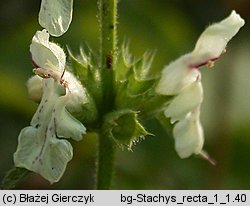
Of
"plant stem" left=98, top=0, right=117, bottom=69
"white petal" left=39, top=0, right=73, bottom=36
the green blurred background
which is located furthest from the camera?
the green blurred background

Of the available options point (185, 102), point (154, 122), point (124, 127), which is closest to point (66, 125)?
point (124, 127)

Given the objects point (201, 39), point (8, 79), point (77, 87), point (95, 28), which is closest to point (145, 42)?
point (95, 28)

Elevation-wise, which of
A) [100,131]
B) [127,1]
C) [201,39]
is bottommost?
[100,131]

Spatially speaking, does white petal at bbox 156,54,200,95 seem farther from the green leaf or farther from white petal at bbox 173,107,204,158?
the green leaf

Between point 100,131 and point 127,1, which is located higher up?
point 127,1

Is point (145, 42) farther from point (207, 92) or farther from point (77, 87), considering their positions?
point (77, 87)

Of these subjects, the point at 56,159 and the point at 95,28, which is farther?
the point at 95,28

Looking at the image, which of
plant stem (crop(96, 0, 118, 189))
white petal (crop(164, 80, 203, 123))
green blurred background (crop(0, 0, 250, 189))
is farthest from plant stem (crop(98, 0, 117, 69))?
green blurred background (crop(0, 0, 250, 189))

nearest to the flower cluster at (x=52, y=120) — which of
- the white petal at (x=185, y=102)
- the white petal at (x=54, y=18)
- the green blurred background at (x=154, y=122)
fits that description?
the white petal at (x=54, y=18)
